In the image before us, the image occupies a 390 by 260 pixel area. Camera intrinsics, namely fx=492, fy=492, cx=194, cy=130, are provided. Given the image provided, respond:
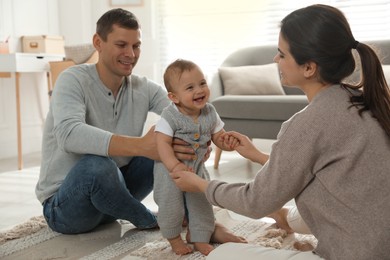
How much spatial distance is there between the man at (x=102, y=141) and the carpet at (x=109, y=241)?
6 centimetres

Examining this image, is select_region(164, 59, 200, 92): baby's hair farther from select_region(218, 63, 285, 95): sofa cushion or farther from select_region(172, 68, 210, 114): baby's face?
select_region(218, 63, 285, 95): sofa cushion

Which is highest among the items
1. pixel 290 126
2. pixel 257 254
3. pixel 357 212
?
pixel 290 126

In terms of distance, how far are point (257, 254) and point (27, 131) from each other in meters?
3.77

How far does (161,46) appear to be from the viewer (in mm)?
5172

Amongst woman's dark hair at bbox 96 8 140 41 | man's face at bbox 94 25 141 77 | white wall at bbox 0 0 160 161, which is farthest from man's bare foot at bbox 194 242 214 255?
white wall at bbox 0 0 160 161

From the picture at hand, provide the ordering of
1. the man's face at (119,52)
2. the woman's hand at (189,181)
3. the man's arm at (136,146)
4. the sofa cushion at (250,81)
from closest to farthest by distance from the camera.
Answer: the woman's hand at (189,181) < the man's arm at (136,146) < the man's face at (119,52) < the sofa cushion at (250,81)

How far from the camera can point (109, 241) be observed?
1.94 m

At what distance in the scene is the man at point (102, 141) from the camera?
176 cm

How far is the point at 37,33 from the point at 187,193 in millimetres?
3602

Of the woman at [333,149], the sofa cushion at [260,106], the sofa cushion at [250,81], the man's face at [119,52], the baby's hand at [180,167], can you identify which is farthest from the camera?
the sofa cushion at [250,81]

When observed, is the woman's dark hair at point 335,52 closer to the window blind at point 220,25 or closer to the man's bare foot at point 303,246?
the man's bare foot at point 303,246

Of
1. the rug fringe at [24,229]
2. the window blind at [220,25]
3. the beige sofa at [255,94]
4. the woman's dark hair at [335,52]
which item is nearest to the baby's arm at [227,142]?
the woman's dark hair at [335,52]

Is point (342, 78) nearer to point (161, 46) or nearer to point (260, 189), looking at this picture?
point (260, 189)

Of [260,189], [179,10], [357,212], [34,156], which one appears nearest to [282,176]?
[260,189]
